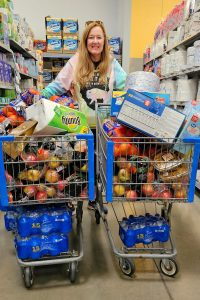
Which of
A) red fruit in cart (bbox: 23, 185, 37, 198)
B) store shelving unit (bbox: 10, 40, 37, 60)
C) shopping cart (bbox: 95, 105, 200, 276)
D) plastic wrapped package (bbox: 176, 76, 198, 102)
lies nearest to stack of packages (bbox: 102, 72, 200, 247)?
shopping cart (bbox: 95, 105, 200, 276)

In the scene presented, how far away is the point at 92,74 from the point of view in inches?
80.0

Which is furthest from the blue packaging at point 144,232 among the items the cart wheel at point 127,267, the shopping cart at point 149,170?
the shopping cart at point 149,170

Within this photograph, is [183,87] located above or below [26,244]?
above

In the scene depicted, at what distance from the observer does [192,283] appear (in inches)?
56.6

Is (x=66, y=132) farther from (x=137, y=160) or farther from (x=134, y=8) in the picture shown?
(x=134, y=8)

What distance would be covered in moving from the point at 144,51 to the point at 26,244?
5816mm

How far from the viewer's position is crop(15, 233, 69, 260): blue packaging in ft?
4.44

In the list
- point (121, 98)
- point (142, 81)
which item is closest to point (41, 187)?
point (121, 98)

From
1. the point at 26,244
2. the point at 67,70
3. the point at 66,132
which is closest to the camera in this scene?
the point at 66,132

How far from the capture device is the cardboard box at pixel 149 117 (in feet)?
3.76

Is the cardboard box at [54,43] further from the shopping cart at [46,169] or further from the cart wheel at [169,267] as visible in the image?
the cart wheel at [169,267]

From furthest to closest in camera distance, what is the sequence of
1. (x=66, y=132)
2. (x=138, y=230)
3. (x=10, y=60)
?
(x=10, y=60)
(x=138, y=230)
(x=66, y=132)

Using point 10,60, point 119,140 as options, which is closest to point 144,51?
point 10,60

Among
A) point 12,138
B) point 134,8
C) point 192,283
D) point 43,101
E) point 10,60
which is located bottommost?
point 192,283
